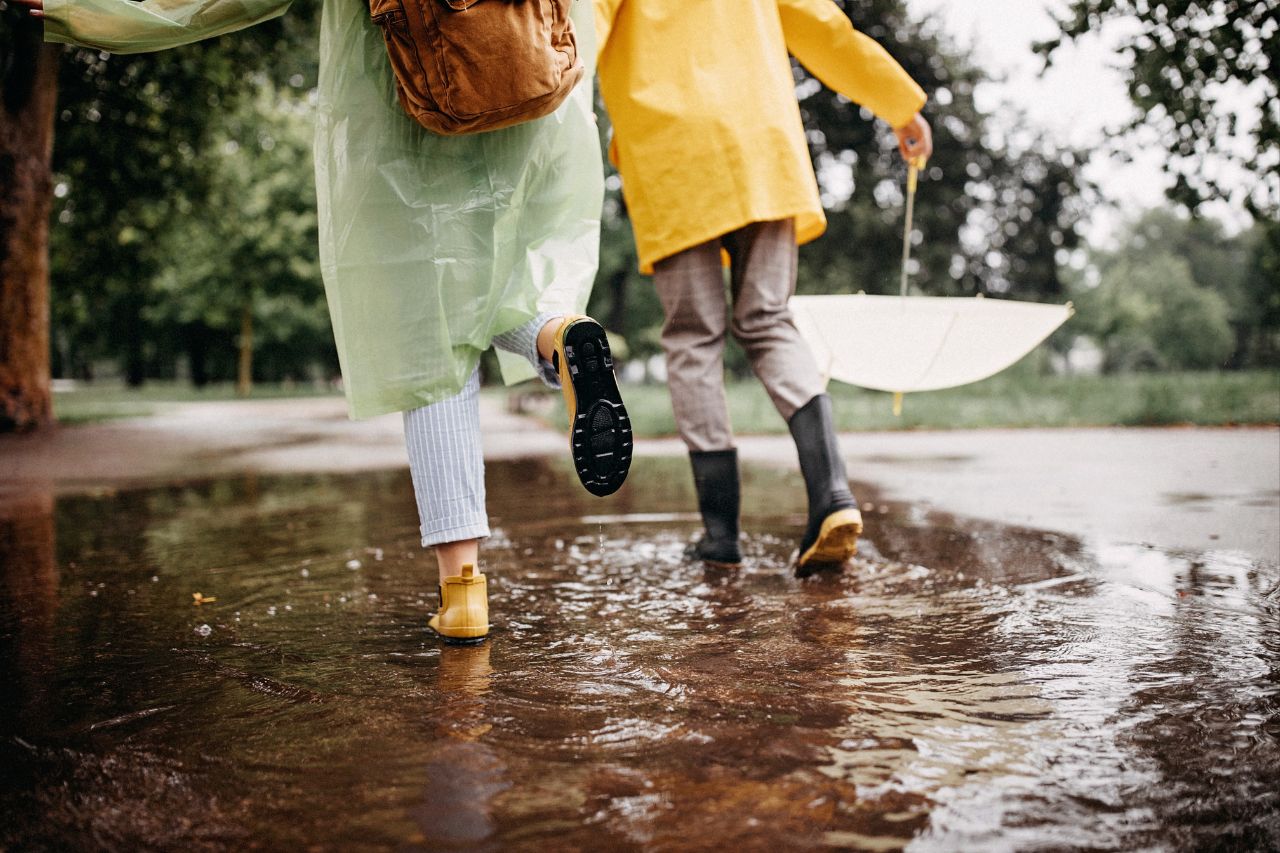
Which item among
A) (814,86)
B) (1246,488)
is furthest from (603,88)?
(814,86)

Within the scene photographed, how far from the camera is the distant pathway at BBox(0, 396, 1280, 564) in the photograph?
3.78m

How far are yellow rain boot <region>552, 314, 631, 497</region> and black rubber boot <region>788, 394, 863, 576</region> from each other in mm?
787

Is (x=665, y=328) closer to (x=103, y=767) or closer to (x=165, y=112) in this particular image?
(x=103, y=767)

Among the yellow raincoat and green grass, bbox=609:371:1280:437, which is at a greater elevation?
the yellow raincoat

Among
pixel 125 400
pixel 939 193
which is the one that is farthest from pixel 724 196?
pixel 125 400

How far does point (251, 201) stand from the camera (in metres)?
26.8

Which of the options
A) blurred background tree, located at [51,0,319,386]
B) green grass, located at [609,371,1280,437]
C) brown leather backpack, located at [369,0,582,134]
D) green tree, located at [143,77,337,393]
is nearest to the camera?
brown leather backpack, located at [369,0,582,134]

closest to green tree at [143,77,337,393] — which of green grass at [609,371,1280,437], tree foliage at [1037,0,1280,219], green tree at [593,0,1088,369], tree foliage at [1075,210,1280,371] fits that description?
green tree at [593,0,1088,369]

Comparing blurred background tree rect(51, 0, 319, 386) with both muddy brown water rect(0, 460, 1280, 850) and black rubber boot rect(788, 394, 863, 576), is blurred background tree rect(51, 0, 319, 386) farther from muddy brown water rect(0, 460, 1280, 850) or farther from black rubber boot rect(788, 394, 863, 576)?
muddy brown water rect(0, 460, 1280, 850)

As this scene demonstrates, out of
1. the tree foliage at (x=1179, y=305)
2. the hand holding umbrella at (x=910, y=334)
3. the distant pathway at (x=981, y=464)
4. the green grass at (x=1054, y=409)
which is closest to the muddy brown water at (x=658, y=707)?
the distant pathway at (x=981, y=464)

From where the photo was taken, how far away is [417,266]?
217cm

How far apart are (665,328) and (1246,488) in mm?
3039

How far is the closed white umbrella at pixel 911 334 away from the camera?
420 cm

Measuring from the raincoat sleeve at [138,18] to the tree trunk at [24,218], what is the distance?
10.7 meters
